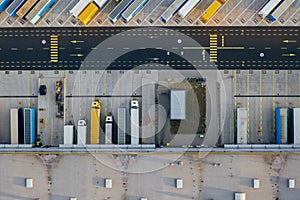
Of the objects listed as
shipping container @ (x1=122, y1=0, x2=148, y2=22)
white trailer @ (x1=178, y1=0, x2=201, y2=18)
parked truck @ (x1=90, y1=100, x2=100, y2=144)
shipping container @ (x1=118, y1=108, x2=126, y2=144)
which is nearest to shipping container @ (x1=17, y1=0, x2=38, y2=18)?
shipping container @ (x1=122, y1=0, x2=148, y2=22)

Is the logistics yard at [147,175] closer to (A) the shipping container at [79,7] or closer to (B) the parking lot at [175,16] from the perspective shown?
(B) the parking lot at [175,16]

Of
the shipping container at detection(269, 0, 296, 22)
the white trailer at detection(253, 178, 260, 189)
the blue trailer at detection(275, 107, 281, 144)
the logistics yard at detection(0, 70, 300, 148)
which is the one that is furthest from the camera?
the logistics yard at detection(0, 70, 300, 148)

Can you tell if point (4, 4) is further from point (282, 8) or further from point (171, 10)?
point (282, 8)

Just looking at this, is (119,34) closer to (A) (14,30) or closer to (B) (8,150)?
(A) (14,30)

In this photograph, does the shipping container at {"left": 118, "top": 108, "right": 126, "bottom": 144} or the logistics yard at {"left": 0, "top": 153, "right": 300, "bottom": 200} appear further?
the shipping container at {"left": 118, "top": 108, "right": 126, "bottom": 144}

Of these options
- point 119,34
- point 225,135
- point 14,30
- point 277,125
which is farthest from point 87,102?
point 277,125

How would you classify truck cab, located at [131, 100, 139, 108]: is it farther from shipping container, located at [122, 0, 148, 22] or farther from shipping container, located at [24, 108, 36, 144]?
shipping container, located at [24, 108, 36, 144]

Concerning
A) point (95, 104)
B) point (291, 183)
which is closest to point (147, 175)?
point (95, 104)
